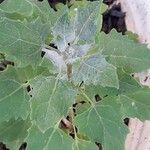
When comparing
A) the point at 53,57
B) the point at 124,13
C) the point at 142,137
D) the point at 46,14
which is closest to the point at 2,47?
the point at 53,57

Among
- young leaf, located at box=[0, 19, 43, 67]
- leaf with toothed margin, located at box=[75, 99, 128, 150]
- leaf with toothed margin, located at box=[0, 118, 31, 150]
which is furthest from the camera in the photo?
leaf with toothed margin, located at box=[0, 118, 31, 150]

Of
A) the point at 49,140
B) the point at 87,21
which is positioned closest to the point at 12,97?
the point at 49,140

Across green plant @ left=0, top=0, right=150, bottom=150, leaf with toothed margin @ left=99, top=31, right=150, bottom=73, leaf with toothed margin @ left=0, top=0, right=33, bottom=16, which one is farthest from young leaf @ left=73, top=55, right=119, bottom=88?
leaf with toothed margin @ left=0, top=0, right=33, bottom=16

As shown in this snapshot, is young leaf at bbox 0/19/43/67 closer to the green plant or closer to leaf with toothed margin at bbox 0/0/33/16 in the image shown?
the green plant

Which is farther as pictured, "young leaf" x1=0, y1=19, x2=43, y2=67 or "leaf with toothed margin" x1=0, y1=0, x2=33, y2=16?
"leaf with toothed margin" x1=0, y1=0, x2=33, y2=16

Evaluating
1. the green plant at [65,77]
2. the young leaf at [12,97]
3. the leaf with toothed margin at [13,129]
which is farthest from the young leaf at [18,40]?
the leaf with toothed margin at [13,129]

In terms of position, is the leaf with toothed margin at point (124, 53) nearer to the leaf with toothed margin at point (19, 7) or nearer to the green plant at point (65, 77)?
the green plant at point (65, 77)

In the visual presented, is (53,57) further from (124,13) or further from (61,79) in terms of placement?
(124,13)
